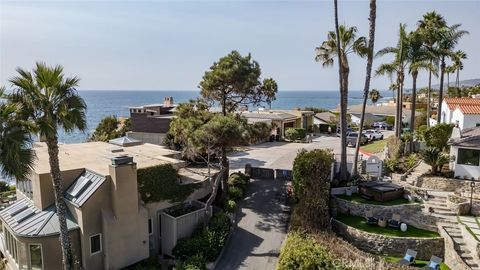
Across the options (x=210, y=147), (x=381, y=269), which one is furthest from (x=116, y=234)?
(x=381, y=269)

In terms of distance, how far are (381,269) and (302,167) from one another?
7955mm

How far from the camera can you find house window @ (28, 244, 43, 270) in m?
16.5

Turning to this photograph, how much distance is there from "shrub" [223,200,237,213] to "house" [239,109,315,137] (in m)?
22.8

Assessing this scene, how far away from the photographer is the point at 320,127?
5766cm

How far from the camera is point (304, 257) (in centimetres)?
1633

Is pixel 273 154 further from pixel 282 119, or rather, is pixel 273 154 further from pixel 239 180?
pixel 282 119

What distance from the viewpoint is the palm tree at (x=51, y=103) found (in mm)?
13586

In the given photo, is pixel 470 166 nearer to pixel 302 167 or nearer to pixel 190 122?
A: pixel 302 167

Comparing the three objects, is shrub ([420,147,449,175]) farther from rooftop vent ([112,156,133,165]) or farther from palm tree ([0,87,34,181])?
palm tree ([0,87,34,181])

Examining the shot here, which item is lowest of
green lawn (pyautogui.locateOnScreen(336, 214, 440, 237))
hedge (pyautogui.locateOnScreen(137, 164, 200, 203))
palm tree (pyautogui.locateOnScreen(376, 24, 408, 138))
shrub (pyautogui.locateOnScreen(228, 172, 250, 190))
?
green lawn (pyautogui.locateOnScreen(336, 214, 440, 237))

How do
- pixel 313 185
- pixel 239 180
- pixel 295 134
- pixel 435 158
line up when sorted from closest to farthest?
pixel 313 185 → pixel 435 158 → pixel 239 180 → pixel 295 134

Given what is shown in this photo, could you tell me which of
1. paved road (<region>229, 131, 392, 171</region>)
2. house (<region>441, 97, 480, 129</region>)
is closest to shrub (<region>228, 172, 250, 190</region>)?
paved road (<region>229, 131, 392, 171</region>)

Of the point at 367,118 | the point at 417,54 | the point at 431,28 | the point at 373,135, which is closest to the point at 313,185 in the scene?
the point at 417,54

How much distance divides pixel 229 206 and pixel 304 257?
7871 millimetres
